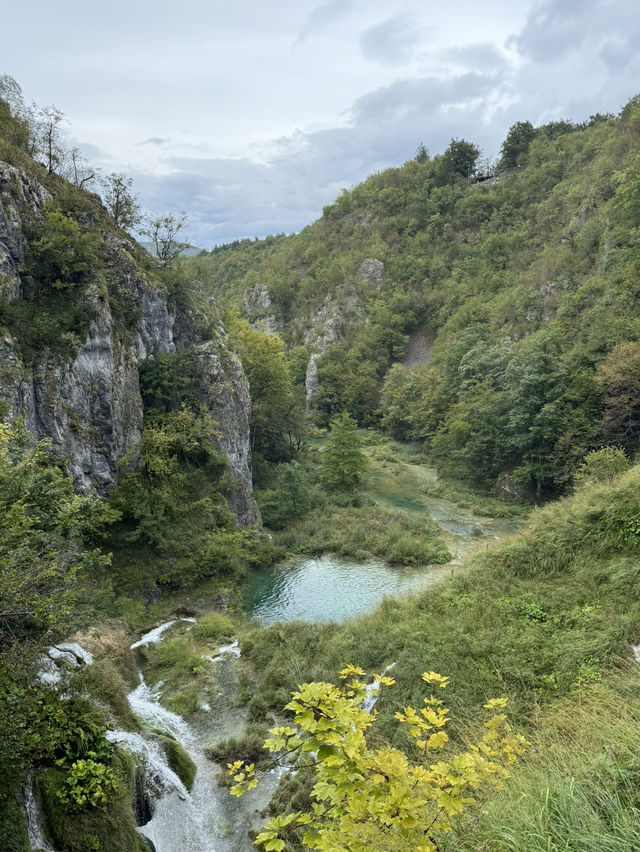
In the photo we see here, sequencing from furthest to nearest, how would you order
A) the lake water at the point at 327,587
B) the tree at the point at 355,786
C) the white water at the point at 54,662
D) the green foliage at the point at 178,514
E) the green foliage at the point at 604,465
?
the green foliage at the point at 604,465 < the green foliage at the point at 178,514 < the lake water at the point at 327,587 < the white water at the point at 54,662 < the tree at the point at 355,786

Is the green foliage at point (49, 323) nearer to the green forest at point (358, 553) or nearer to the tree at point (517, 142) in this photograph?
the green forest at point (358, 553)

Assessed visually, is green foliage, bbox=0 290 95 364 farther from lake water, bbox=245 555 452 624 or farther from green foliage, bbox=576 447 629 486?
green foliage, bbox=576 447 629 486

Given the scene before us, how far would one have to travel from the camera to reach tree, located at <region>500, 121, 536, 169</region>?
7044 cm

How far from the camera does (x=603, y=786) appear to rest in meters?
3.96

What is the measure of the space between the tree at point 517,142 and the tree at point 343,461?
61.2 meters

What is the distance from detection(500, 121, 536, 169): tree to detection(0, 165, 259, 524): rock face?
222ft

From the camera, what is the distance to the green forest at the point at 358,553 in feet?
13.3

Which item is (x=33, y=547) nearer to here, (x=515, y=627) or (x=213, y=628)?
(x=213, y=628)

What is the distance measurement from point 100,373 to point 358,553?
15464 millimetres

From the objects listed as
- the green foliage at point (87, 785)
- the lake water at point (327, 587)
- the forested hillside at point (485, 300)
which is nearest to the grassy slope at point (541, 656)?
the lake water at point (327, 587)

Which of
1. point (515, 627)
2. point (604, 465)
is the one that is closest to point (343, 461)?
point (604, 465)

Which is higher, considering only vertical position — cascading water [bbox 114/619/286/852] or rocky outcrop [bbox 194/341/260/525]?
rocky outcrop [bbox 194/341/260/525]

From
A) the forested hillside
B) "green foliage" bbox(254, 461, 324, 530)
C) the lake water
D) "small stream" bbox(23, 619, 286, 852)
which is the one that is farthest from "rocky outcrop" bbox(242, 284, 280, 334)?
"small stream" bbox(23, 619, 286, 852)

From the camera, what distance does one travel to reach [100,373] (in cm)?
1942
